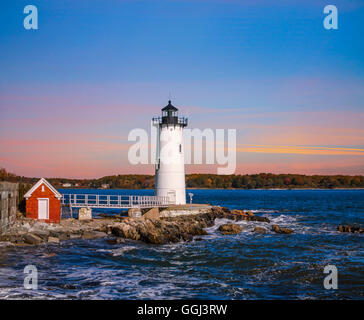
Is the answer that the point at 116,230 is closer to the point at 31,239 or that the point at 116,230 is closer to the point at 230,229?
the point at 31,239

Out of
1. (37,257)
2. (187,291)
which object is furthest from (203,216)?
(187,291)

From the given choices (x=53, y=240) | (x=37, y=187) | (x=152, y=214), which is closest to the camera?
(x=53, y=240)

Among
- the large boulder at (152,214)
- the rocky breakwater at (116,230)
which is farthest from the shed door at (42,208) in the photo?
the large boulder at (152,214)

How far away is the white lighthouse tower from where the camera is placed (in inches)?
1435

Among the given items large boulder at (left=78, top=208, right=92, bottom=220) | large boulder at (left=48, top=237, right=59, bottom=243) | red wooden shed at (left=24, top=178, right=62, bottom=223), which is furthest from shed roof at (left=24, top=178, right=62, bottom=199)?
large boulder at (left=48, top=237, right=59, bottom=243)

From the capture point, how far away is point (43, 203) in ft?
93.6

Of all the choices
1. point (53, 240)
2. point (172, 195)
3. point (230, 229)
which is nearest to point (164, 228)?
point (230, 229)

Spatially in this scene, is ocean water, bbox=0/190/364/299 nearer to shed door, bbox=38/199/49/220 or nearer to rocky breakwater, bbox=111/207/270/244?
rocky breakwater, bbox=111/207/270/244

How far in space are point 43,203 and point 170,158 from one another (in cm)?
1191

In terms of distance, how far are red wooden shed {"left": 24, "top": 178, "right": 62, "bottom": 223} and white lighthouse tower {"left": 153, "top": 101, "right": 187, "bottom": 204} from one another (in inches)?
416

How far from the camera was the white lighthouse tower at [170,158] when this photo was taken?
36.4 meters

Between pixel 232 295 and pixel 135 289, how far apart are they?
345 centimetres

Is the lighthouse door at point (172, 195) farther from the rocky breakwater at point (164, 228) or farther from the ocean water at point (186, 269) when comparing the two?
the ocean water at point (186, 269)
